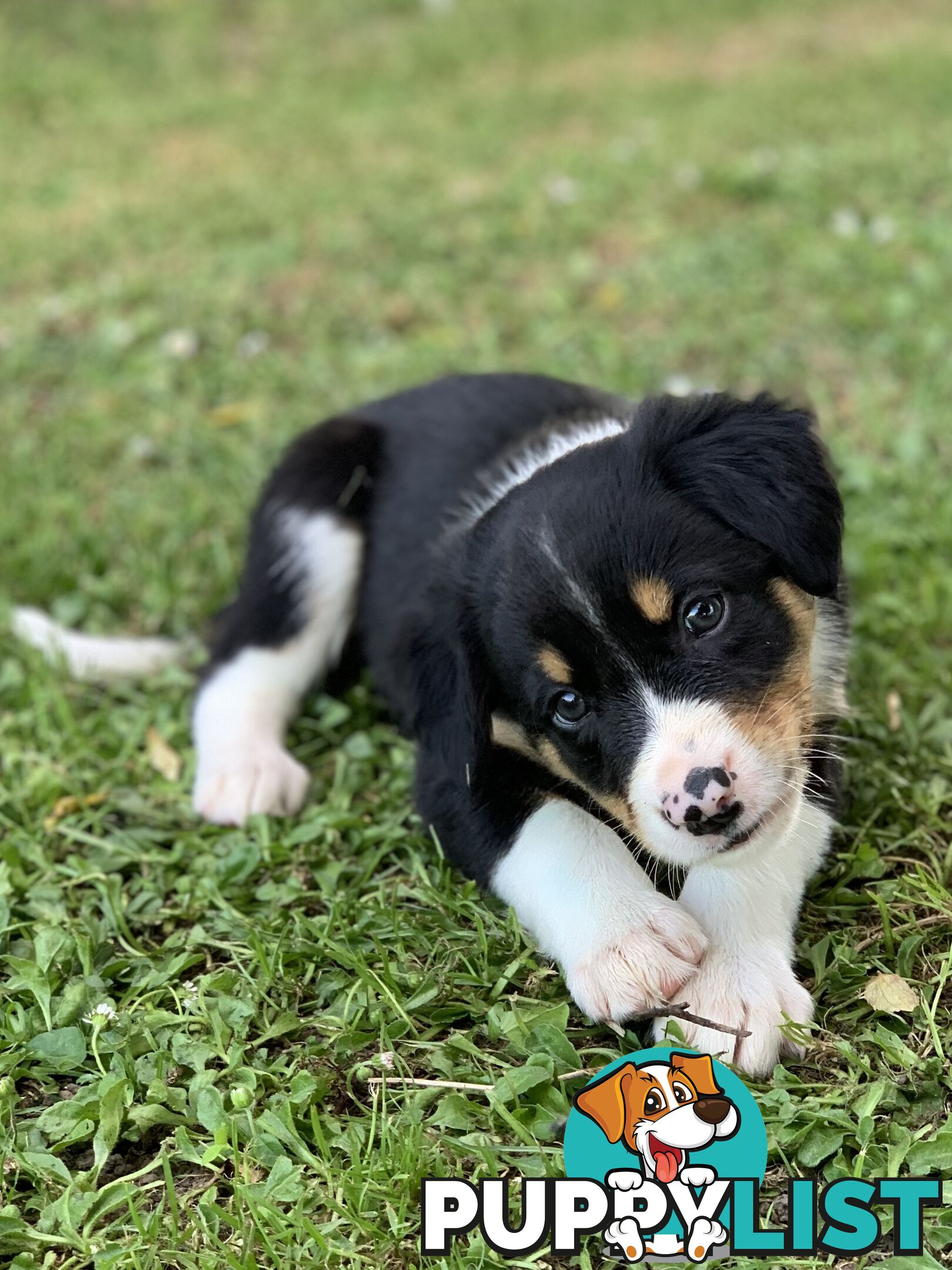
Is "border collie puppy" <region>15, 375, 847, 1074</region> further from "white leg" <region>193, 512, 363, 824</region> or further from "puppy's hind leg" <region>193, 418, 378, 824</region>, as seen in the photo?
"puppy's hind leg" <region>193, 418, 378, 824</region>

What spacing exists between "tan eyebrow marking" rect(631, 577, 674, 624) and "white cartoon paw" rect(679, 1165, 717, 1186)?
92cm

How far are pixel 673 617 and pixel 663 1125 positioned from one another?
88 cm

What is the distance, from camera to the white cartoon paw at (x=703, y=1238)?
2004 mm

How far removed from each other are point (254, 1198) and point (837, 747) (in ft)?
5.19

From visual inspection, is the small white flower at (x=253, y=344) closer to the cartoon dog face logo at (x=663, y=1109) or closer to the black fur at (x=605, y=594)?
the black fur at (x=605, y=594)

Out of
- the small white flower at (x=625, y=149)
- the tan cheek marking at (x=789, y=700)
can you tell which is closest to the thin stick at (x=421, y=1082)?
the tan cheek marking at (x=789, y=700)

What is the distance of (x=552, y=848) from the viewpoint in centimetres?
267

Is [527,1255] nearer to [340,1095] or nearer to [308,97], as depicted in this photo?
[340,1095]

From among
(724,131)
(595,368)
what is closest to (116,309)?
(595,368)

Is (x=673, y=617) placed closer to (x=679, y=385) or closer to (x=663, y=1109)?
(x=663, y=1109)

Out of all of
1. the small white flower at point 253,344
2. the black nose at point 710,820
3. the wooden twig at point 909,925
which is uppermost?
the black nose at point 710,820

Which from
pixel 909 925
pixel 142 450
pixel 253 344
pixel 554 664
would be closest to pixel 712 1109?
pixel 909 925

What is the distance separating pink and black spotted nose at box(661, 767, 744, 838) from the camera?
7.31 feet

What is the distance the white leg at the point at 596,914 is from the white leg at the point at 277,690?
2.78 feet
